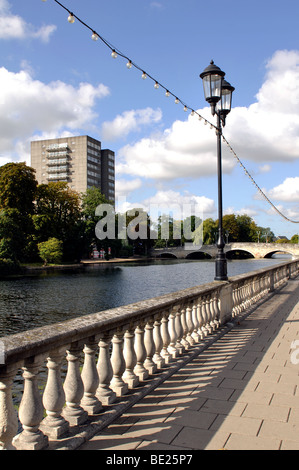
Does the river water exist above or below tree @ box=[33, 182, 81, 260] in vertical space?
below

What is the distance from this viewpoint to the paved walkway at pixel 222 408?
306cm

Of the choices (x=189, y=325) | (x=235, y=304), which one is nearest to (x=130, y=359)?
(x=189, y=325)

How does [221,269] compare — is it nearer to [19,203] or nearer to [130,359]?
[130,359]

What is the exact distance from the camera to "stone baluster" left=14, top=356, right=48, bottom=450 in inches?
104

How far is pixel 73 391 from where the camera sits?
10.4ft

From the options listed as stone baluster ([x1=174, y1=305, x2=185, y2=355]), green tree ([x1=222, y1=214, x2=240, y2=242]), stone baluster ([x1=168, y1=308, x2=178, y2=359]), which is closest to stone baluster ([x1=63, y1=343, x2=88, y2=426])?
stone baluster ([x1=168, y1=308, x2=178, y2=359])

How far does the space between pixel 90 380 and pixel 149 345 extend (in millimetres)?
1297

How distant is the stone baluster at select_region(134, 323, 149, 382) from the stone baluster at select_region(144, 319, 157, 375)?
16cm

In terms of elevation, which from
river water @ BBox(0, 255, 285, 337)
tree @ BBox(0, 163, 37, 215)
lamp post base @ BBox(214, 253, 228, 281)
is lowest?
river water @ BBox(0, 255, 285, 337)

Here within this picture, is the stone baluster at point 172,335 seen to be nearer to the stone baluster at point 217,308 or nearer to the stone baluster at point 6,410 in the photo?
the stone baluster at point 217,308

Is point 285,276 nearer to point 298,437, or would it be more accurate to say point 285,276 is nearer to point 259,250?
point 298,437

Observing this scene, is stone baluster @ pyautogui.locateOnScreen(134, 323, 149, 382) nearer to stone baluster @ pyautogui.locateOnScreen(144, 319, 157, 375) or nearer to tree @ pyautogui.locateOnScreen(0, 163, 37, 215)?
stone baluster @ pyautogui.locateOnScreen(144, 319, 157, 375)

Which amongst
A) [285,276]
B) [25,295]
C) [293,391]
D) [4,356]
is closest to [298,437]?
[293,391]

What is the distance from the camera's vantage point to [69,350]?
319 centimetres
